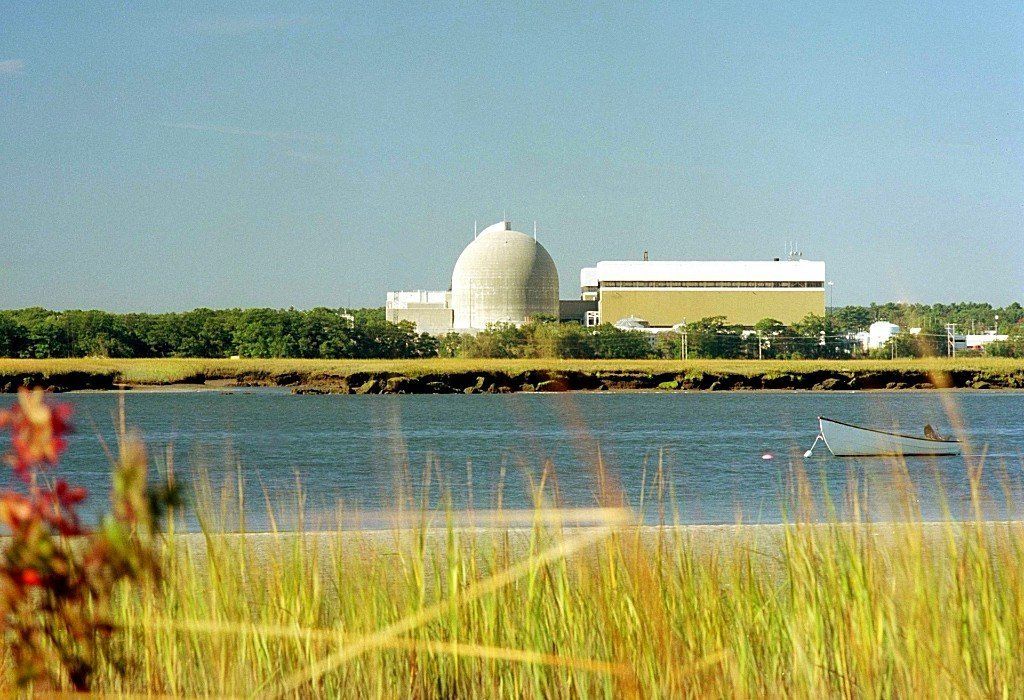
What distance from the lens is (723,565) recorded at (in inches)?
239

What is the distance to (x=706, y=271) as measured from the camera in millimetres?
101562

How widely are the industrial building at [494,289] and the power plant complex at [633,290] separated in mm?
81

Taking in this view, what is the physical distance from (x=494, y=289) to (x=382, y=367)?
29838mm

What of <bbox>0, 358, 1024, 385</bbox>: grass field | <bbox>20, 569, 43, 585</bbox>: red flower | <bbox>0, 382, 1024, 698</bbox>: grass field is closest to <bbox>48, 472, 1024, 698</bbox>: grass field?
<bbox>0, 382, 1024, 698</bbox>: grass field

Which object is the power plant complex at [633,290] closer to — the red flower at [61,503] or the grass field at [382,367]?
the grass field at [382,367]

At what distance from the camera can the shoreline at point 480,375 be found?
65.5 meters

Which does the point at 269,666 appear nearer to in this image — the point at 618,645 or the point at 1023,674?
the point at 618,645

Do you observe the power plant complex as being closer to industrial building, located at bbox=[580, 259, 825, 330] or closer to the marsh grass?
industrial building, located at bbox=[580, 259, 825, 330]

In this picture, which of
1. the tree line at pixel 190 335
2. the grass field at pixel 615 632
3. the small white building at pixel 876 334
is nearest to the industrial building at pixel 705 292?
the small white building at pixel 876 334

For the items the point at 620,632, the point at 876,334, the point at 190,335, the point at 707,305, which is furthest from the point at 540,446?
the point at 707,305

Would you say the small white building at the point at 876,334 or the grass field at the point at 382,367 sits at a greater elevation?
the small white building at the point at 876,334

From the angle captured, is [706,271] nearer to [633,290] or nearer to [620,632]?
[633,290]

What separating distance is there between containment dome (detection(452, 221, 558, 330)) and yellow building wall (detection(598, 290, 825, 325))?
5.28m

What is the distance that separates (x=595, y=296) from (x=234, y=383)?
46.0 m
